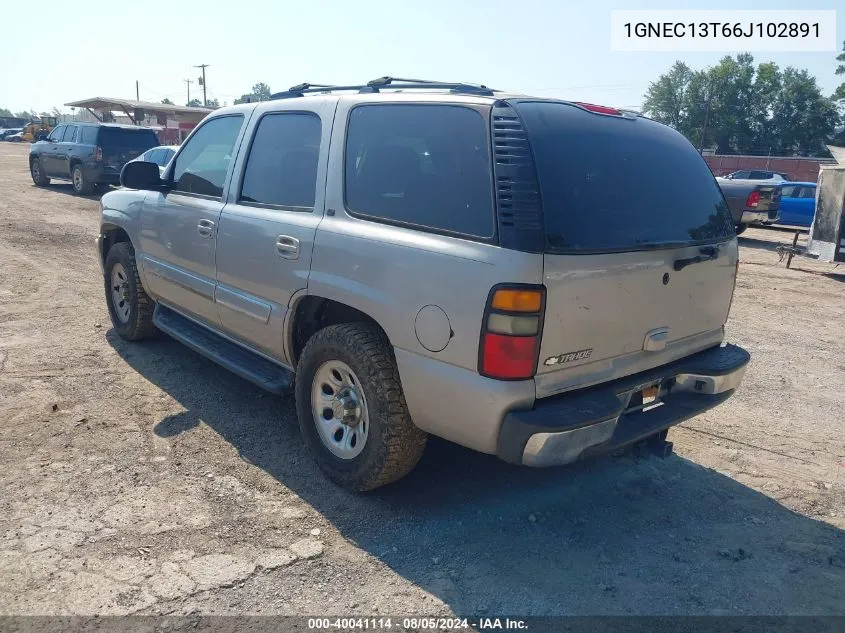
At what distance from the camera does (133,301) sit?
5547mm

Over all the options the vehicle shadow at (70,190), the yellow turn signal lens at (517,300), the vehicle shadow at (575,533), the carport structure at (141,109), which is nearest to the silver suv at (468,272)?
the yellow turn signal lens at (517,300)

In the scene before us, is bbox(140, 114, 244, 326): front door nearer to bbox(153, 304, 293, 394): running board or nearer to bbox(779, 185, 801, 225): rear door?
bbox(153, 304, 293, 394): running board

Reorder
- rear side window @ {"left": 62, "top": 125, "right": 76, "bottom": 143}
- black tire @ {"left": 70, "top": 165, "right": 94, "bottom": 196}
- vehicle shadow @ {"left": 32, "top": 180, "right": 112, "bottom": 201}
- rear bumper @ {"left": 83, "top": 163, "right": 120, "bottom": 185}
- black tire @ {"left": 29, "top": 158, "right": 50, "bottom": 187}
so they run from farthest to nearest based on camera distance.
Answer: black tire @ {"left": 29, "top": 158, "right": 50, "bottom": 187} < rear side window @ {"left": 62, "top": 125, "right": 76, "bottom": 143} < vehicle shadow @ {"left": 32, "top": 180, "right": 112, "bottom": 201} < black tire @ {"left": 70, "top": 165, "right": 94, "bottom": 196} < rear bumper @ {"left": 83, "top": 163, "right": 120, "bottom": 185}

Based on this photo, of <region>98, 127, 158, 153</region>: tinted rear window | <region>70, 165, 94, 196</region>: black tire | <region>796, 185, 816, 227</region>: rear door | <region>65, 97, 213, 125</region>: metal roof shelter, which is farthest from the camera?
<region>65, 97, 213, 125</region>: metal roof shelter

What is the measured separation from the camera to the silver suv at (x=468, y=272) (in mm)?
2768

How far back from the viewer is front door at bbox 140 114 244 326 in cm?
440

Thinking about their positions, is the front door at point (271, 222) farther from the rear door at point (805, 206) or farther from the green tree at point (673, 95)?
the green tree at point (673, 95)

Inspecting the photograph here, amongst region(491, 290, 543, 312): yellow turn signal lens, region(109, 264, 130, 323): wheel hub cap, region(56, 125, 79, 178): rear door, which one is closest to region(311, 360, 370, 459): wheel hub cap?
region(491, 290, 543, 312): yellow turn signal lens

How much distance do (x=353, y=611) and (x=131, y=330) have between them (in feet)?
12.5

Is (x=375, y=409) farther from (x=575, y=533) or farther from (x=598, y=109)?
(x=598, y=109)

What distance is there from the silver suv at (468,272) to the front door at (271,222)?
0.5 inches

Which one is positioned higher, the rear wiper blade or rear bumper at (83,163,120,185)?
rear bumper at (83,163,120,185)

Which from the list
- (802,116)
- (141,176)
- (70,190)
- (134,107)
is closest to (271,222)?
(141,176)

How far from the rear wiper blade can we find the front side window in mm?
2845
